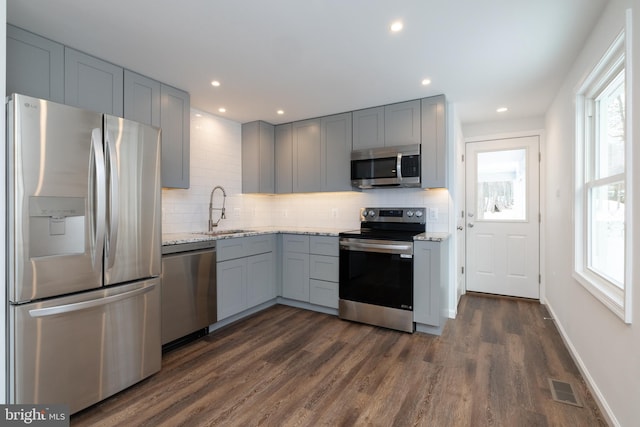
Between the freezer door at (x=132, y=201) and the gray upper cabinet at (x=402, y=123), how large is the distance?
2310 mm

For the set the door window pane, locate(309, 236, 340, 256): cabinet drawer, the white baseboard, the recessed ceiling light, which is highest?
the recessed ceiling light

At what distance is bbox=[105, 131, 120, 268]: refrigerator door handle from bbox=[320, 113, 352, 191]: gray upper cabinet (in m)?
Answer: 2.38

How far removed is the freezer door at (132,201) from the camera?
6.23ft

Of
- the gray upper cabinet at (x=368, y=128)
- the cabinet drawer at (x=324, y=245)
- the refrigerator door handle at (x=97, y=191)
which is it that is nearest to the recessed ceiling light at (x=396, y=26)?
the gray upper cabinet at (x=368, y=128)

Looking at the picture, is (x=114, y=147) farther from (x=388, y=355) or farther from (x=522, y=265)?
(x=522, y=265)

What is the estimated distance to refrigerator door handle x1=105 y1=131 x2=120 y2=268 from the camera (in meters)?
1.89

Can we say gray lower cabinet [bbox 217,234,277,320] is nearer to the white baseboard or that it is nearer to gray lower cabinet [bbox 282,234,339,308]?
gray lower cabinet [bbox 282,234,339,308]

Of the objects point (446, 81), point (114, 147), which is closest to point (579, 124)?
point (446, 81)

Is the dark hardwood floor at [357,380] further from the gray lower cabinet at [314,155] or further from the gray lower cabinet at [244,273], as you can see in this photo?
the gray lower cabinet at [314,155]

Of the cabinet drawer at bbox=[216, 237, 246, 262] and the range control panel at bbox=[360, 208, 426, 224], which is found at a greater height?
the range control panel at bbox=[360, 208, 426, 224]

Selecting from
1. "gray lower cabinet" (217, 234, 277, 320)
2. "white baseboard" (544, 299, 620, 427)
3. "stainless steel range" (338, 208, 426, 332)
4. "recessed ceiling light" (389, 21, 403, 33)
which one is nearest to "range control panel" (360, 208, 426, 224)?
"stainless steel range" (338, 208, 426, 332)

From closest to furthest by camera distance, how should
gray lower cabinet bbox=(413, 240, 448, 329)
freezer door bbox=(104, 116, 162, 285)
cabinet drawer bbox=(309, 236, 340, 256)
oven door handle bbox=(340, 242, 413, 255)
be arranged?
freezer door bbox=(104, 116, 162, 285)
gray lower cabinet bbox=(413, 240, 448, 329)
oven door handle bbox=(340, 242, 413, 255)
cabinet drawer bbox=(309, 236, 340, 256)

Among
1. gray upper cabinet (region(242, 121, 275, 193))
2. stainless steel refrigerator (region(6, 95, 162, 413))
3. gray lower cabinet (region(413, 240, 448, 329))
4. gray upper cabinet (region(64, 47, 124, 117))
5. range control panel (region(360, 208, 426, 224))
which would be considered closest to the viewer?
stainless steel refrigerator (region(6, 95, 162, 413))

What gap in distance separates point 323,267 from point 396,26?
240 centimetres
